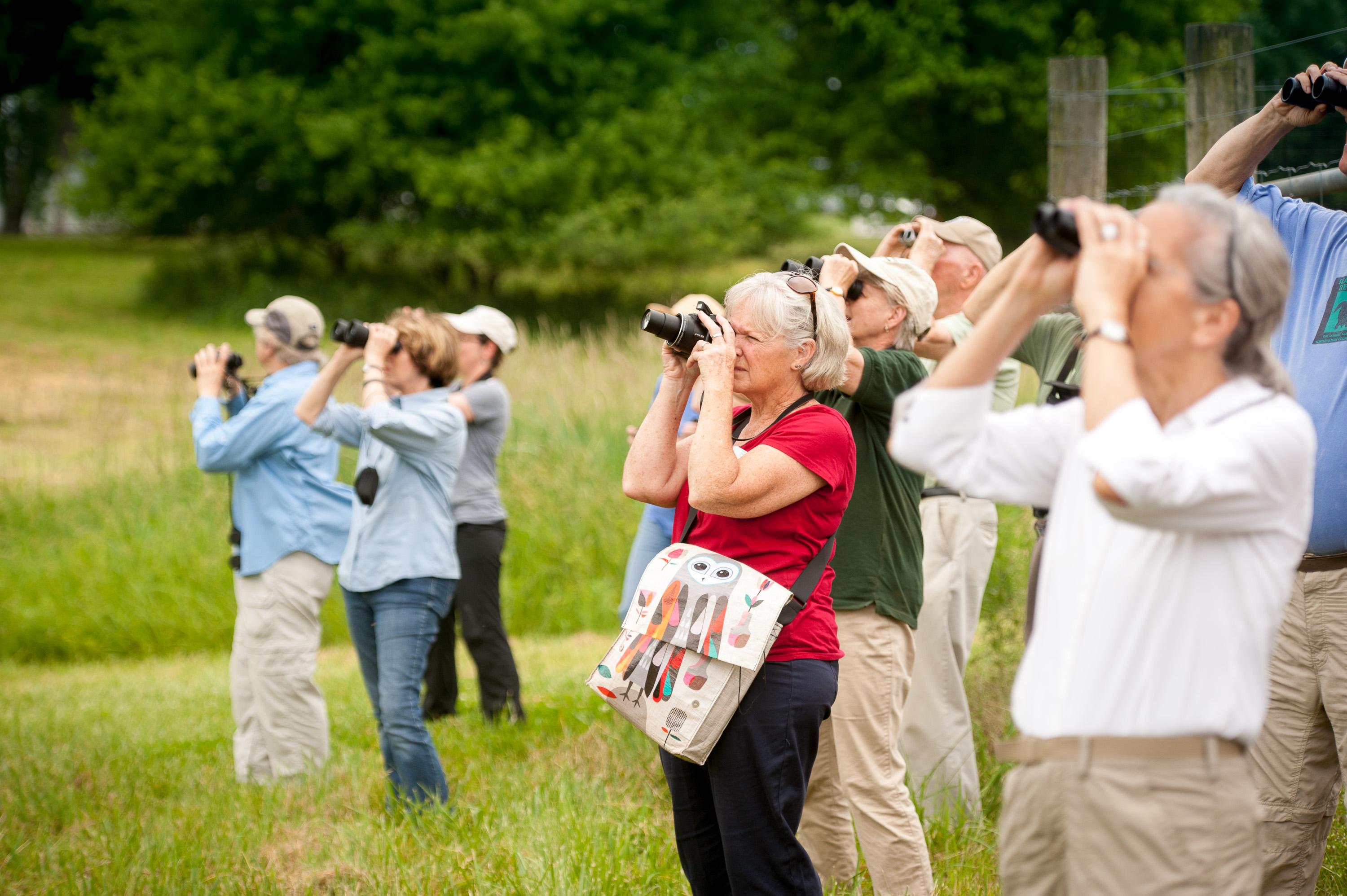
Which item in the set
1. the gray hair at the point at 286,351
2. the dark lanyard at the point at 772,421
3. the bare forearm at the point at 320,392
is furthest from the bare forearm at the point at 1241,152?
the gray hair at the point at 286,351

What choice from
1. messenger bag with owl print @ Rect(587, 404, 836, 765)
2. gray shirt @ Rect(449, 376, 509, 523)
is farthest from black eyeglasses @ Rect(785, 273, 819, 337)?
gray shirt @ Rect(449, 376, 509, 523)

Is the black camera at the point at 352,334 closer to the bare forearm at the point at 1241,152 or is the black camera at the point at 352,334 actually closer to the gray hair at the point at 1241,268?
the bare forearm at the point at 1241,152

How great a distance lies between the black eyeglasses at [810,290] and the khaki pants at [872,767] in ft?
3.06

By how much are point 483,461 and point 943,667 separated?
2671 mm

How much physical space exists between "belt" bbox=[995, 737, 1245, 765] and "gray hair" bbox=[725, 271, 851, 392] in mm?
1312

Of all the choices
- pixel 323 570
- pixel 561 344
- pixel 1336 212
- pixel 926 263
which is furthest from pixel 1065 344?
pixel 561 344

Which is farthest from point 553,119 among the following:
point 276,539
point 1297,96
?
point 1297,96

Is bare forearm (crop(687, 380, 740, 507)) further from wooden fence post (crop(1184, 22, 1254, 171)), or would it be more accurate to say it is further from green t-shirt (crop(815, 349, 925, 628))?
wooden fence post (crop(1184, 22, 1254, 171))

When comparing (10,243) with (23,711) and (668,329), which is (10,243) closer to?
(23,711)

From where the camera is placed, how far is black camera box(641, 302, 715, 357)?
9.58 ft

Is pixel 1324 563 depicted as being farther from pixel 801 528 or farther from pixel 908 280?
pixel 908 280

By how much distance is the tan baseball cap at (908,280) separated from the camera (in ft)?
11.8

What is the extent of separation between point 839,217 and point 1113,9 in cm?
670

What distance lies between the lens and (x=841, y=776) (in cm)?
348
